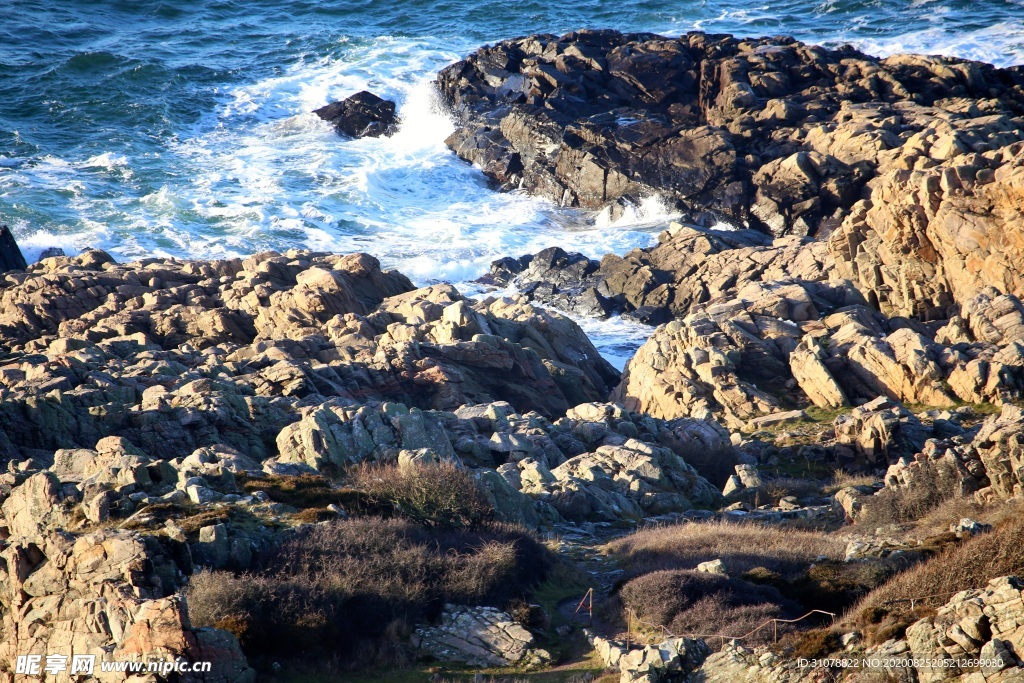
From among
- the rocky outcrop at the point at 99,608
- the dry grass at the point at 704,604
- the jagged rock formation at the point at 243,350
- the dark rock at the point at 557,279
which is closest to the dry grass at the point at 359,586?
the rocky outcrop at the point at 99,608

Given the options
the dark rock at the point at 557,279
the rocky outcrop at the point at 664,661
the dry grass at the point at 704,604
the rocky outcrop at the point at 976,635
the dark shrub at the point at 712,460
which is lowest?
the dark rock at the point at 557,279

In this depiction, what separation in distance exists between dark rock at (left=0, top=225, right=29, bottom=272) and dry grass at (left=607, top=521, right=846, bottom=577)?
3511 cm

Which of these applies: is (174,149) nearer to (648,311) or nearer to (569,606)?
(648,311)

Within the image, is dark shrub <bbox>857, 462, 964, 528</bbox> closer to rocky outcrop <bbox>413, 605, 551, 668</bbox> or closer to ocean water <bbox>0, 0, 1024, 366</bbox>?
rocky outcrop <bbox>413, 605, 551, 668</bbox>

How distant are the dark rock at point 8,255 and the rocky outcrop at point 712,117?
29.9m

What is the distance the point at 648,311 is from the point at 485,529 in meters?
27.3

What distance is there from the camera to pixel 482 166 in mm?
64375

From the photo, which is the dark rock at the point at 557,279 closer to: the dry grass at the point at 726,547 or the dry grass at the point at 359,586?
the dry grass at the point at 726,547

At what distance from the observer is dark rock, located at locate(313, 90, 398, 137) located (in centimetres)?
7062

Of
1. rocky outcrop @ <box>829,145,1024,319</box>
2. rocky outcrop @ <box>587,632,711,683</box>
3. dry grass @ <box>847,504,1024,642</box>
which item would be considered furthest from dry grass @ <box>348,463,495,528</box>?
rocky outcrop @ <box>829,145,1024,319</box>

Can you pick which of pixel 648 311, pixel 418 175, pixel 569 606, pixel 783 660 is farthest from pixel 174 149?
pixel 783 660

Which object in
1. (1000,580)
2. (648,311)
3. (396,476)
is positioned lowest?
(648,311)

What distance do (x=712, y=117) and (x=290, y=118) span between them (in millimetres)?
32847

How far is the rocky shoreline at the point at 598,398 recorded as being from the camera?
13906 mm
